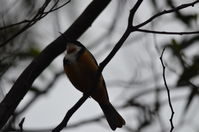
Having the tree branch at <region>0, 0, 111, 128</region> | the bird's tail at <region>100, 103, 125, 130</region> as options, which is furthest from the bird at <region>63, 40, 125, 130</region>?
the tree branch at <region>0, 0, 111, 128</region>

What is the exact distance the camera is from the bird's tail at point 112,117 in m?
3.88

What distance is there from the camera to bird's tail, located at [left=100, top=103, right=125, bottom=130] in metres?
3.88

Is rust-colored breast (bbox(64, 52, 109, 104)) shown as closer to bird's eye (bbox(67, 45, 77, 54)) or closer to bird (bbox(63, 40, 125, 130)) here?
bird (bbox(63, 40, 125, 130))

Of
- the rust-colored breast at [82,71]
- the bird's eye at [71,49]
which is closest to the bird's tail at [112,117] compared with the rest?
the rust-colored breast at [82,71]

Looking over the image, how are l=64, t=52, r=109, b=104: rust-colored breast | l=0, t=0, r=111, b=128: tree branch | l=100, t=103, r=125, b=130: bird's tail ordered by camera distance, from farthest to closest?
l=100, t=103, r=125, b=130: bird's tail
l=64, t=52, r=109, b=104: rust-colored breast
l=0, t=0, r=111, b=128: tree branch

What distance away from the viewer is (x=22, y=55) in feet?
14.3

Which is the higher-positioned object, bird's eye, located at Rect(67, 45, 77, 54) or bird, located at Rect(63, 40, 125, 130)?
bird's eye, located at Rect(67, 45, 77, 54)

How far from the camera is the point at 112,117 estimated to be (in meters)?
3.97

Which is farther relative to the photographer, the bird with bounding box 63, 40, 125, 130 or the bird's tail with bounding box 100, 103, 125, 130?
the bird's tail with bounding box 100, 103, 125, 130

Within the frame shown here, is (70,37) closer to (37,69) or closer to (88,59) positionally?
(37,69)

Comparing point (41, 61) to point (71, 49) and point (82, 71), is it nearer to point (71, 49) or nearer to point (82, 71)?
point (82, 71)

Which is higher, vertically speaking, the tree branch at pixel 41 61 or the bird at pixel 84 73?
the tree branch at pixel 41 61

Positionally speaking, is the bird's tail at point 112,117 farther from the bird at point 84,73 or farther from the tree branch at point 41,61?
the tree branch at point 41,61

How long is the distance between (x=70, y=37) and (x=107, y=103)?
3.80 feet
